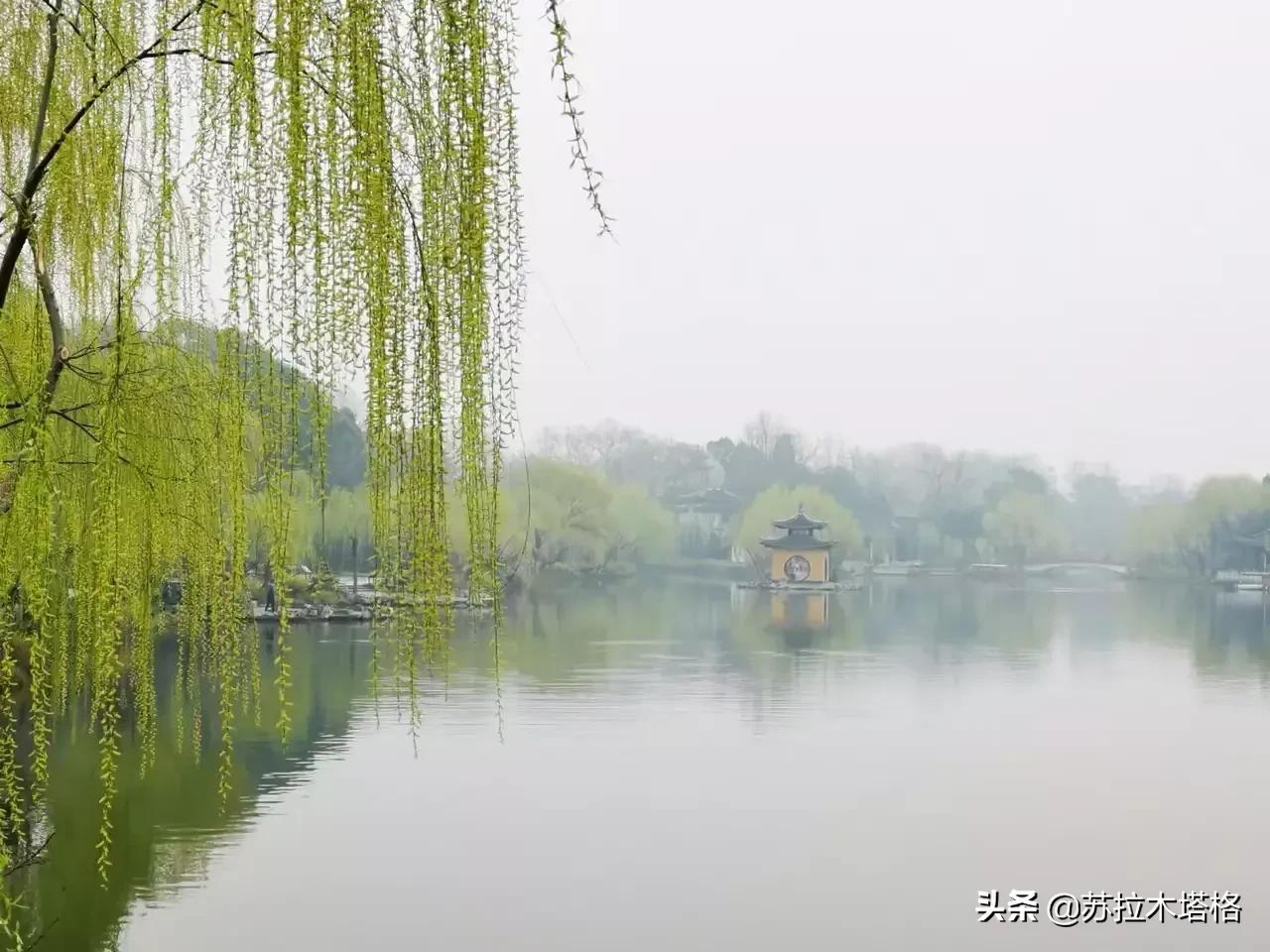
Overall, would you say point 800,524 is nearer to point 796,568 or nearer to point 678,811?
point 796,568

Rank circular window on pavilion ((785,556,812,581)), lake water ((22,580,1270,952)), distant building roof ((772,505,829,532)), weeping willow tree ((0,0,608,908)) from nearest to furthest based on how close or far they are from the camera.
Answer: weeping willow tree ((0,0,608,908)), lake water ((22,580,1270,952)), distant building roof ((772,505,829,532)), circular window on pavilion ((785,556,812,581))

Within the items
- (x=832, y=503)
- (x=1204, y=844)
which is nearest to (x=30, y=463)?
(x=1204, y=844)

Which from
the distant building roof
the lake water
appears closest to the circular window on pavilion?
the distant building roof

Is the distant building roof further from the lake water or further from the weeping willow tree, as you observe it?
the weeping willow tree

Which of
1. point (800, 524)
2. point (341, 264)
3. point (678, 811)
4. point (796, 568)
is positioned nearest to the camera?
point (341, 264)

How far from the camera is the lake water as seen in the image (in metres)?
5.16

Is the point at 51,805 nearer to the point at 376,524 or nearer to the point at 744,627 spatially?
the point at 376,524

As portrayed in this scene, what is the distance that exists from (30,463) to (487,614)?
1687 cm

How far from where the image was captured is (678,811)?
716 centimetres

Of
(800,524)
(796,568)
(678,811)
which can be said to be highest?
(800,524)

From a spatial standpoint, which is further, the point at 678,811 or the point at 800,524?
the point at 800,524

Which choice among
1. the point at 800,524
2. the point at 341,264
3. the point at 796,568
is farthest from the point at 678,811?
the point at 796,568

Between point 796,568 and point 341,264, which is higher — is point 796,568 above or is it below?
below

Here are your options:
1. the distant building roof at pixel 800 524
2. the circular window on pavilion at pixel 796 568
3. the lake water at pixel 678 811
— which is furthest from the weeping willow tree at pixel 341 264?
the circular window on pavilion at pixel 796 568
